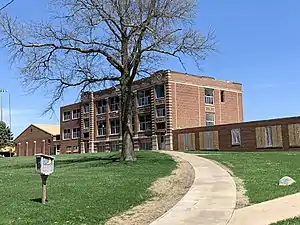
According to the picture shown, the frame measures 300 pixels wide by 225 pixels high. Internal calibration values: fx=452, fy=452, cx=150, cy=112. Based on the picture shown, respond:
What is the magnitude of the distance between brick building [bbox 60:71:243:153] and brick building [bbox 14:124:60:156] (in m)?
16.0

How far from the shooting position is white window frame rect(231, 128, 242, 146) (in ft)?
152

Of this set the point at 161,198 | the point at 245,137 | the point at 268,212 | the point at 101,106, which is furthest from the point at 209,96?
the point at 268,212

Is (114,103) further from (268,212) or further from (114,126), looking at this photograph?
(268,212)

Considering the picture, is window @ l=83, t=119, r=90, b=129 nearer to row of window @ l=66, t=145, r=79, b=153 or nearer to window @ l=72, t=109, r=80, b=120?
window @ l=72, t=109, r=80, b=120

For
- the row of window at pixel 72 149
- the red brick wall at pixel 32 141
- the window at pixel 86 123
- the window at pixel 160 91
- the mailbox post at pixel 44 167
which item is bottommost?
the mailbox post at pixel 44 167

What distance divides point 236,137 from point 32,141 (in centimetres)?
5748

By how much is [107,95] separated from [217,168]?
156ft

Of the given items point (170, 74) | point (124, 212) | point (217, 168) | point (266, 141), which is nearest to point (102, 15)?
point (217, 168)

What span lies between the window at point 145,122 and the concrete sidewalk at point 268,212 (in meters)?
47.0

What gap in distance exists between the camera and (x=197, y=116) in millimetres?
58250

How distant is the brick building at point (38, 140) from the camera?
86.0 metres

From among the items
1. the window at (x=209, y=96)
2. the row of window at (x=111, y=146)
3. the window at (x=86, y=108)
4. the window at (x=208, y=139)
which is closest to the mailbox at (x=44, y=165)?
the window at (x=208, y=139)

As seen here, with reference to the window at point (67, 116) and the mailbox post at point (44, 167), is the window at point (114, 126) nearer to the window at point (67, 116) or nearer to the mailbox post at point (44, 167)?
the window at point (67, 116)

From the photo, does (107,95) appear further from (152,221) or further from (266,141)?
(152,221)
